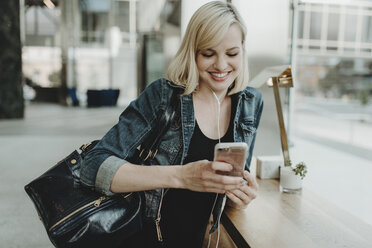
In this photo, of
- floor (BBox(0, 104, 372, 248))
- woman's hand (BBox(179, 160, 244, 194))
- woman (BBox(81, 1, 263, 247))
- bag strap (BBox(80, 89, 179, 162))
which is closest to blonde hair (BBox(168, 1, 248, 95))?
woman (BBox(81, 1, 263, 247))

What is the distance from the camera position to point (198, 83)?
1337 mm

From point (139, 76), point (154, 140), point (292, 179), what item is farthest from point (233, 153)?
point (139, 76)

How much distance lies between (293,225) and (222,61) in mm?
649

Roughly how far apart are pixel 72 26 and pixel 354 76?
17.4 m

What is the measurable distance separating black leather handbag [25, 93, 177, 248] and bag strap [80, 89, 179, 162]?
74 mm

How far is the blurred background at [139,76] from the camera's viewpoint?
3.87 metres

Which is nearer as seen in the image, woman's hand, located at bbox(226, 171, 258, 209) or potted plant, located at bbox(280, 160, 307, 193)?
woman's hand, located at bbox(226, 171, 258, 209)

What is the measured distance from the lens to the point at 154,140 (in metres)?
1.17

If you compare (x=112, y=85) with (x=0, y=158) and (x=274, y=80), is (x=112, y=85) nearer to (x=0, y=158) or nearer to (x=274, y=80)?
(x=0, y=158)

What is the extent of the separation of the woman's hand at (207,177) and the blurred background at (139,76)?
193 cm

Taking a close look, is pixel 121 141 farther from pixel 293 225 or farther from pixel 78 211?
pixel 293 225

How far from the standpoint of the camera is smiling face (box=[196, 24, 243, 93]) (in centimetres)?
119

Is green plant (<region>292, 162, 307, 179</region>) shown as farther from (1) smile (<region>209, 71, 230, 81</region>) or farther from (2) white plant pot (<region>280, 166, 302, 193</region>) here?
(1) smile (<region>209, 71, 230, 81</region>)

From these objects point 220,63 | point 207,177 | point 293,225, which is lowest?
point 293,225
